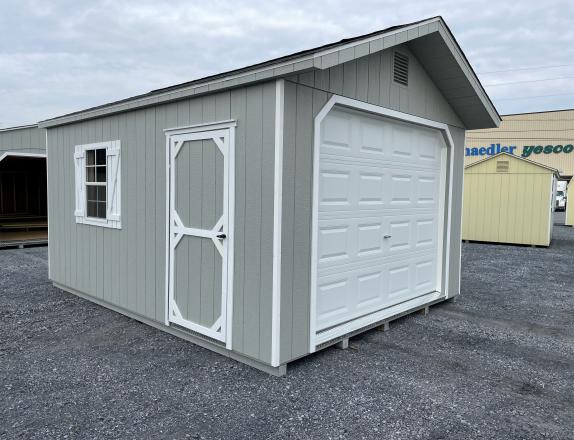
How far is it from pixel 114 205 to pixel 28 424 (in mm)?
2746

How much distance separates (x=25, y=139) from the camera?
11023mm

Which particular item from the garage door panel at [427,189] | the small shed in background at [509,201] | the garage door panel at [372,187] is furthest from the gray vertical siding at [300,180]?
the small shed in background at [509,201]

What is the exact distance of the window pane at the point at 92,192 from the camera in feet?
17.6

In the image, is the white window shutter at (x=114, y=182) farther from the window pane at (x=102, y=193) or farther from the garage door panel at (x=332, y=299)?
the garage door panel at (x=332, y=299)

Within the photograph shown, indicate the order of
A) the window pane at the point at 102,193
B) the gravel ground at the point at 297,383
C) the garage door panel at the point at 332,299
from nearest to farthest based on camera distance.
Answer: the gravel ground at the point at 297,383
the garage door panel at the point at 332,299
the window pane at the point at 102,193

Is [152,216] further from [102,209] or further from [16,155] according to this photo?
[16,155]

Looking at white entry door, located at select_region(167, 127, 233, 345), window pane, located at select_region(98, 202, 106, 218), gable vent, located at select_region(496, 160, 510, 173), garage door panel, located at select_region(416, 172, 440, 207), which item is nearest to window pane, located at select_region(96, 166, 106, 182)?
window pane, located at select_region(98, 202, 106, 218)

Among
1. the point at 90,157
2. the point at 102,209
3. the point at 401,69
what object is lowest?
the point at 102,209

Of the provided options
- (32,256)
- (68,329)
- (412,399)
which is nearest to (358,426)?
(412,399)

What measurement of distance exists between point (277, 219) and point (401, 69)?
2.31 meters

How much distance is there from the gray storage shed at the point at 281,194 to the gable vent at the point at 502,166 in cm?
685

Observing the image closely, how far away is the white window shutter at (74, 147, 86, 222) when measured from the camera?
5461 millimetres

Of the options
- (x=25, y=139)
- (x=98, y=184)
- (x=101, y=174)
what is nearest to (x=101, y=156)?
(x=101, y=174)

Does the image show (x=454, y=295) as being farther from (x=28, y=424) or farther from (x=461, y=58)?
(x=28, y=424)
